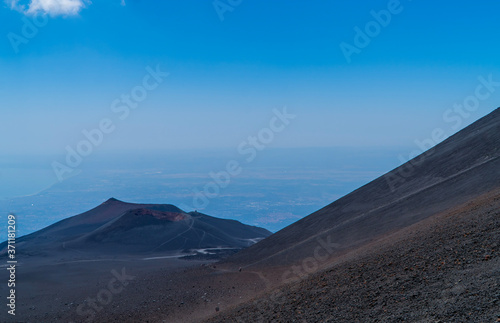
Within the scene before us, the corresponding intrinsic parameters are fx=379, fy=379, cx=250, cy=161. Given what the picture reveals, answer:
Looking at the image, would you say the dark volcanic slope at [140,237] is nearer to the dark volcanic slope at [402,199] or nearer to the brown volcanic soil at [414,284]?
the dark volcanic slope at [402,199]

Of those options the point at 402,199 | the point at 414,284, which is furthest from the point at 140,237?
the point at 414,284

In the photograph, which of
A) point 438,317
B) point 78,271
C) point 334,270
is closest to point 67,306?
point 78,271

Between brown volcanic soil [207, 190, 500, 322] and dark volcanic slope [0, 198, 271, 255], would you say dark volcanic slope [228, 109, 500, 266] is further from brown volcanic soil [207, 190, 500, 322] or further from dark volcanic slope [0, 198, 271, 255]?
dark volcanic slope [0, 198, 271, 255]

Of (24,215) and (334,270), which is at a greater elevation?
(24,215)

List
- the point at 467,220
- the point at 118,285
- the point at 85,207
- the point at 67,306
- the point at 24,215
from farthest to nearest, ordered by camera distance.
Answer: the point at 85,207
the point at 24,215
the point at 118,285
the point at 67,306
the point at 467,220

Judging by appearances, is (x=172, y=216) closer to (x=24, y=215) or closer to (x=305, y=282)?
(x=305, y=282)

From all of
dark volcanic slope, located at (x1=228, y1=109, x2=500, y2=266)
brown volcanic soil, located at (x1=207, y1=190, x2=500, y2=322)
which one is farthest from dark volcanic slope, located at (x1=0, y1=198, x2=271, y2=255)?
brown volcanic soil, located at (x1=207, y1=190, x2=500, y2=322)
